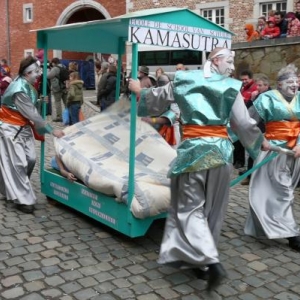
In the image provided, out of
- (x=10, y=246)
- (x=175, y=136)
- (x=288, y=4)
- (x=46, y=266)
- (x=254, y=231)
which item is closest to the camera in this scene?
(x=46, y=266)

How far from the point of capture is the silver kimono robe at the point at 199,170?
3.61 meters

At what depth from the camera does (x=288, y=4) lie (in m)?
17.3

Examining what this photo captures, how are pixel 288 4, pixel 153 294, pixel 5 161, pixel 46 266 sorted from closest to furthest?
pixel 153 294, pixel 46 266, pixel 5 161, pixel 288 4

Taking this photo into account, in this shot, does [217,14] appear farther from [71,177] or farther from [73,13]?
[71,177]

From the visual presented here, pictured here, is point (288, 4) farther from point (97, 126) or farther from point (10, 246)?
point (10, 246)

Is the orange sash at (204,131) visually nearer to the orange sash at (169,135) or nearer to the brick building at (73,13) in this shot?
the orange sash at (169,135)

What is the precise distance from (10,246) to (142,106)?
1.73 meters

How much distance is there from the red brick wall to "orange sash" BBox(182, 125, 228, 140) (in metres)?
23.5

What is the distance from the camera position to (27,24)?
96.6 feet

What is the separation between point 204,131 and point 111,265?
1.35 m

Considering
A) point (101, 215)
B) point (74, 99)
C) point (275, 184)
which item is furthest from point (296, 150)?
point (74, 99)

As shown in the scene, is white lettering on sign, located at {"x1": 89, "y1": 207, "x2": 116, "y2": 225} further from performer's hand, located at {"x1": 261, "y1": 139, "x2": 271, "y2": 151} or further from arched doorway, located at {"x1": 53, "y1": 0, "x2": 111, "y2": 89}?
arched doorway, located at {"x1": 53, "y1": 0, "x2": 111, "y2": 89}

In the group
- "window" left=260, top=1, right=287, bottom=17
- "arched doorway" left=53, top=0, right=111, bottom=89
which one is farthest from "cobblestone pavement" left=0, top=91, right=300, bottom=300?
"arched doorway" left=53, top=0, right=111, bottom=89

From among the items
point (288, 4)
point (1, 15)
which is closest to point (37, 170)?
point (288, 4)
